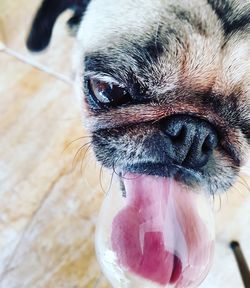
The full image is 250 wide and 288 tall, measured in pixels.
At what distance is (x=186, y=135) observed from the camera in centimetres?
61

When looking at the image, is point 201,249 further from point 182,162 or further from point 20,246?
point 20,246

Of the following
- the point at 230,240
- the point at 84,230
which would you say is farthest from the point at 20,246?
the point at 230,240

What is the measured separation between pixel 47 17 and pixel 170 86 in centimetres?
34

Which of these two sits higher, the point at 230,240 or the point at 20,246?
the point at 230,240

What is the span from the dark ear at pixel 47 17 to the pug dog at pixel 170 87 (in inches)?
2.7

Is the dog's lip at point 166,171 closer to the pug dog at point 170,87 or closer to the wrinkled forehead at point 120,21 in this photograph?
the pug dog at point 170,87

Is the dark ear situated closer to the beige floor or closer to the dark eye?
the beige floor

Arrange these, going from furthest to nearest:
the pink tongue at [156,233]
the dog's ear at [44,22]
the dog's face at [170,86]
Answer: the dog's ear at [44,22] → the pink tongue at [156,233] → the dog's face at [170,86]

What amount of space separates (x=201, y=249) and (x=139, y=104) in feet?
0.80

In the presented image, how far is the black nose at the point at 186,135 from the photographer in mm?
616

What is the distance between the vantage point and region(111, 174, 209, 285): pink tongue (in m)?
0.69

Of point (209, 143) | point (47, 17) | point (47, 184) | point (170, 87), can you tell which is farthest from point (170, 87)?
point (47, 184)

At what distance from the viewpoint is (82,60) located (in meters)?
0.70

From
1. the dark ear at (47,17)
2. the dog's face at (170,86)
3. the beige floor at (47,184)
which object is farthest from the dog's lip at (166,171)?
the dark ear at (47,17)
